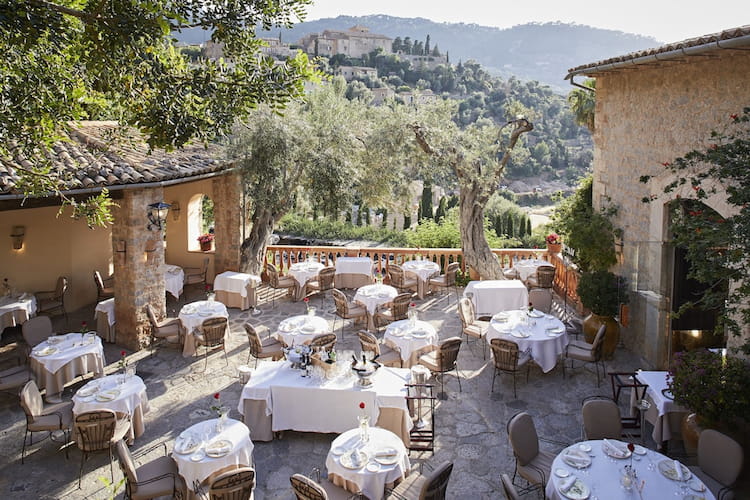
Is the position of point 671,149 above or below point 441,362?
above

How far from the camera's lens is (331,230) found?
31.4m

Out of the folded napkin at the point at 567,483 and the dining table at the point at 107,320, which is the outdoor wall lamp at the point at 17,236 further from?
the folded napkin at the point at 567,483

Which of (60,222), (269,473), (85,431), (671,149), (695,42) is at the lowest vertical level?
(269,473)

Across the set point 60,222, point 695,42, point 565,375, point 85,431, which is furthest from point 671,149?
point 60,222

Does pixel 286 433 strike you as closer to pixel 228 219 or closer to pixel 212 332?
pixel 212 332

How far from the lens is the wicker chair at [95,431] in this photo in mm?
7094

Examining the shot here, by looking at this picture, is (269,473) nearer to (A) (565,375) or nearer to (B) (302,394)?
(B) (302,394)

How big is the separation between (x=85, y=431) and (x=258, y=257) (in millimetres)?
8097

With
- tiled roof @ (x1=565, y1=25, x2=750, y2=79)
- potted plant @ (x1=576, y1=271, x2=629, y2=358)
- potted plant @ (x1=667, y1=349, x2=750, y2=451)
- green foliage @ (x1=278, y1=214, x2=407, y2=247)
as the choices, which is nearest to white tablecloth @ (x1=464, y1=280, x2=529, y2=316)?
potted plant @ (x1=576, y1=271, x2=629, y2=358)

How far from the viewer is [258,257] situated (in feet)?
49.1

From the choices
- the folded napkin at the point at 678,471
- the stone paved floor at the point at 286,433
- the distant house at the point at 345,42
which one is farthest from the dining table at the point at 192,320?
the distant house at the point at 345,42

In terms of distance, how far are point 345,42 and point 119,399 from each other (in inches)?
5282

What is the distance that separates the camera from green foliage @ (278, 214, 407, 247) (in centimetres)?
3023

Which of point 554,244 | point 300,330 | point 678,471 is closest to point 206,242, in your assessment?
point 300,330
